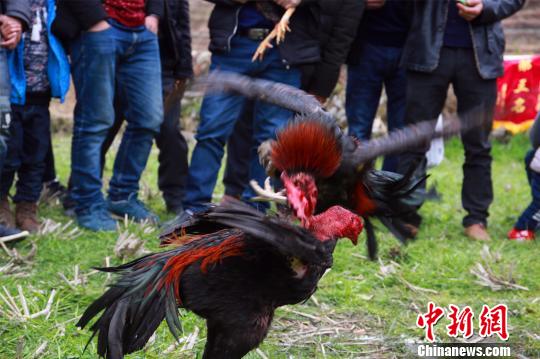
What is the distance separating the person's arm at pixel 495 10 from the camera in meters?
5.32

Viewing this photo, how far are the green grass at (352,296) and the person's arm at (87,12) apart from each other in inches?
52.9

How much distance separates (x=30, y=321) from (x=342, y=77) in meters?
7.00

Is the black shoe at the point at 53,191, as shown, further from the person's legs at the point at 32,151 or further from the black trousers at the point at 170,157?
the person's legs at the point at 32,151

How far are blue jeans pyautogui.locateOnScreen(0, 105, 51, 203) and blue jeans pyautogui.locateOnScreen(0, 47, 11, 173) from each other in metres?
0.42

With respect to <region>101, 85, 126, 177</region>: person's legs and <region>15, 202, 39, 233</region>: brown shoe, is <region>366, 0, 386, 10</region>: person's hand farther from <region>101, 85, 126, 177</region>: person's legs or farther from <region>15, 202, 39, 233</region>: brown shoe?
<region>15, 202, 39, 233</region>: brown shoe

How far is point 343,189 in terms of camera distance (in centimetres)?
331

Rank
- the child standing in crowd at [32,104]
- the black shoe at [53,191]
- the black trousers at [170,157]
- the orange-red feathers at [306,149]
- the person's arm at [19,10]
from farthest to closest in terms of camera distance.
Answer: the black trousers at [170,157] → the black shoe at [53,191] → the child standing in crowd at [32,104] → the person's arm at [19,10] → the orange-red feathers at [306,149]

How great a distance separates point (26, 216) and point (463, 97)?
3080mm

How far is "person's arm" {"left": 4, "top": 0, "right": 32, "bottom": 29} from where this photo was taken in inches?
176

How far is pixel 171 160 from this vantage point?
6.06 m

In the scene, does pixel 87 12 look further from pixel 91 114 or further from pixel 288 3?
pixel 288 3

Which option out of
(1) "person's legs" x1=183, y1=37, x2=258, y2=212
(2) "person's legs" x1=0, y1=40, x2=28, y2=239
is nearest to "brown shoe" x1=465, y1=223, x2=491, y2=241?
(1) "person's legs" x1=183, y1=37, x2=258, y2=212

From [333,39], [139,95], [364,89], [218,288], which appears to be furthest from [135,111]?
[218,288]

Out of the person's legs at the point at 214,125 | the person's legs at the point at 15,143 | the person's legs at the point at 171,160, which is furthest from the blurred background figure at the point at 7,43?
the person's legs at the point at 171,160
